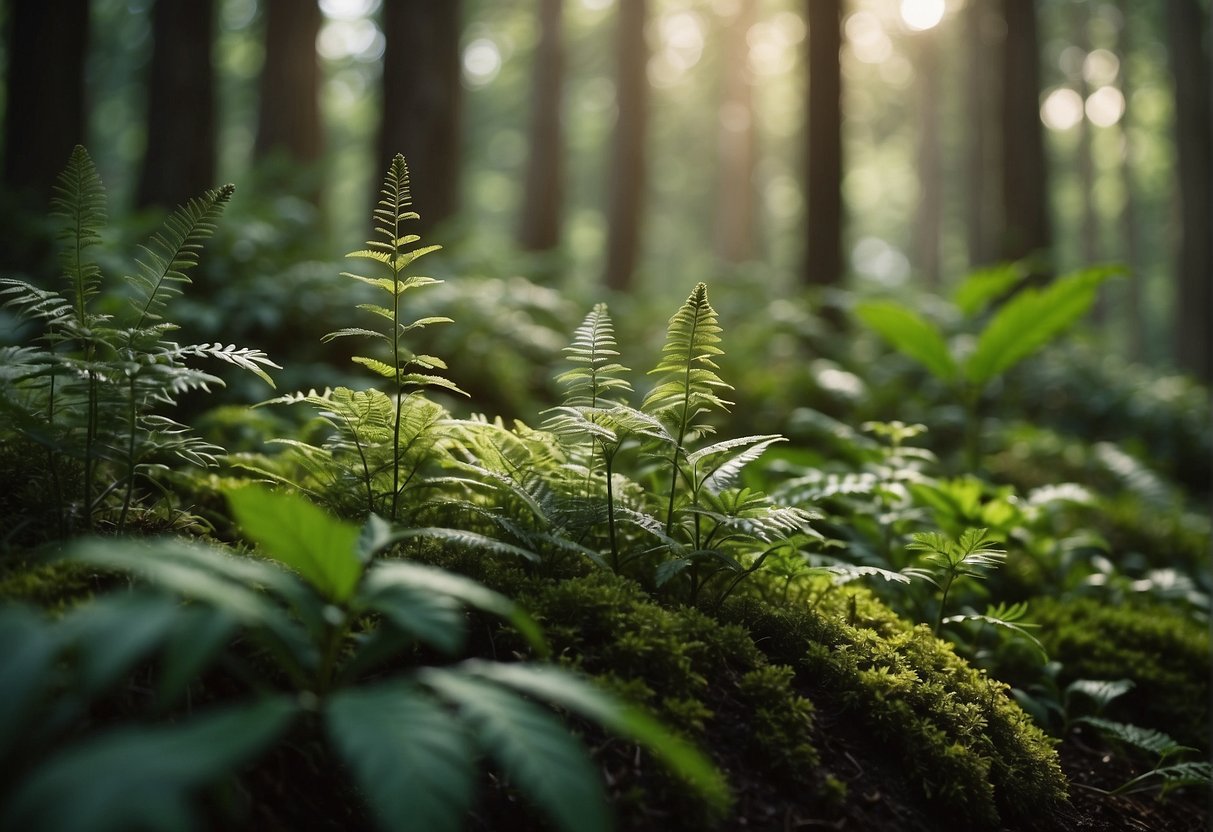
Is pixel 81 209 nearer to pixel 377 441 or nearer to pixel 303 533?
pixel 377 441

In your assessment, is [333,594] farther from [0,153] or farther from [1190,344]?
[1190,344]

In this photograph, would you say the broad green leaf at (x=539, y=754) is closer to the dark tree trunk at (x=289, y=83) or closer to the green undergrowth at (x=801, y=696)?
the green undergrowth at (x=801, y=696)

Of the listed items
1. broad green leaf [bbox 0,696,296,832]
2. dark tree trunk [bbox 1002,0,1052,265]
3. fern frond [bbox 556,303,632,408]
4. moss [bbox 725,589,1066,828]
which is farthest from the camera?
dark tree trunk [bbox 1002,0,1052,265]

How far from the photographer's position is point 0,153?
8242mm

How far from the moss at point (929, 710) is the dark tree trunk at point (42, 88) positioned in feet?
25.3

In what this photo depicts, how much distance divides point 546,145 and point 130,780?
576 inches

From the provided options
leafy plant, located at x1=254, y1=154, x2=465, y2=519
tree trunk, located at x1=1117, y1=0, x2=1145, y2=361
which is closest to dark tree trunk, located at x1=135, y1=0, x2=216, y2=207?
leafy plant, located at x1=254, y1=154, x2=465, y2=519

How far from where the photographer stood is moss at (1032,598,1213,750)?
3.00 meters

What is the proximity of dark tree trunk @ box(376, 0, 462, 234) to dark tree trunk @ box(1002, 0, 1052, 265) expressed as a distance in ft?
23.3

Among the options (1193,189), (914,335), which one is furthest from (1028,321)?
(1193,189)

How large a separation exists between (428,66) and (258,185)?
2591 millimetres

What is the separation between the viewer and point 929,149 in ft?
84.3

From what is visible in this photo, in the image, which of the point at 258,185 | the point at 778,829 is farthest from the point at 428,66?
the point at 778,829

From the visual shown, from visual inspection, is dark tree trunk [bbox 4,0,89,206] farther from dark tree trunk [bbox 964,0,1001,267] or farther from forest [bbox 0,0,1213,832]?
dark tree trunk [bbox 964,0,1001,267]
